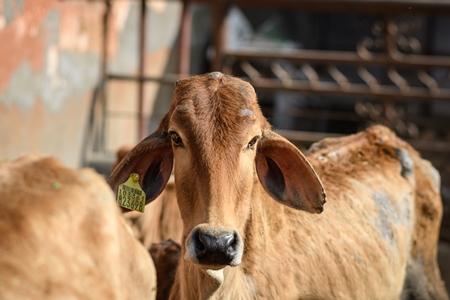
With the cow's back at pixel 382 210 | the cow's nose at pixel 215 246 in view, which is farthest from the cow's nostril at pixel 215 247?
the cow's back at pixel 382 210

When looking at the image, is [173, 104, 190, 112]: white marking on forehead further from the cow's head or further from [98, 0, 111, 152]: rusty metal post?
[98, 0, 111, 152]: rusty metal post

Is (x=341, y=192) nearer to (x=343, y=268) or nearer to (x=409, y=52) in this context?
(x=343, y=268)

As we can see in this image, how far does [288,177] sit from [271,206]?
0.21 meters

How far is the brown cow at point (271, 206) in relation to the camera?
12.5 ft

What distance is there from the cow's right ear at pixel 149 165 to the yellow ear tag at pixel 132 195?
0.05 m

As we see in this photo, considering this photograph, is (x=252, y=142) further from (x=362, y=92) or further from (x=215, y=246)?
(x=362, y=92)

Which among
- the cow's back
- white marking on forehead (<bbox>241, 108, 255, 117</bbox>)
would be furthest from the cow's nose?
the cow's back

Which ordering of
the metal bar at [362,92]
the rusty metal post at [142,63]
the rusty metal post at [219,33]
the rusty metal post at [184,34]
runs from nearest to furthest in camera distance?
the metal bar at [362,92]
the rusty metal post at [219,33]
the rusty metal post at [184,34]
the rusty metal post at [142,63]

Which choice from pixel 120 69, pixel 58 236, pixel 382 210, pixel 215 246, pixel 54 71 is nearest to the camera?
pixel 58 236

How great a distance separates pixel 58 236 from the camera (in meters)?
2.57

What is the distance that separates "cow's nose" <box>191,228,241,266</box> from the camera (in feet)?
11.6

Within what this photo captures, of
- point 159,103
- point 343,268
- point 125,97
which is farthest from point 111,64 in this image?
point 343,268

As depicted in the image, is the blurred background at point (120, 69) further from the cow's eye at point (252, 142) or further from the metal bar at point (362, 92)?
the cow's eye at point (252, 142)

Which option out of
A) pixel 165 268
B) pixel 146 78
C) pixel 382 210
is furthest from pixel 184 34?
pixel 165 268
